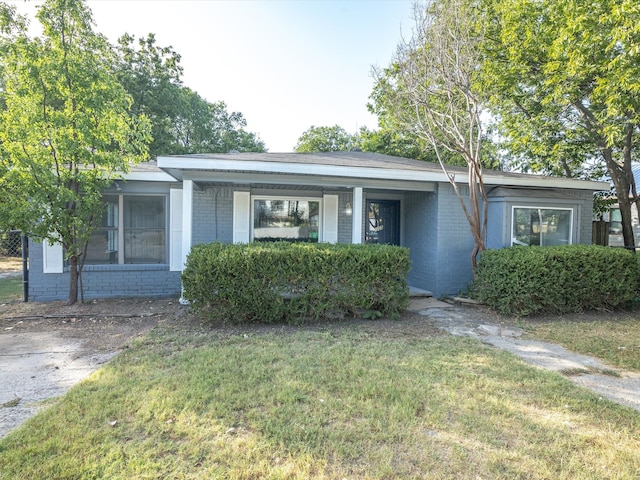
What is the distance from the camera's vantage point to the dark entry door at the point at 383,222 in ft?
31.6

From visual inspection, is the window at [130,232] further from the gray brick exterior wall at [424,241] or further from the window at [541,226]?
the window at [541,226]

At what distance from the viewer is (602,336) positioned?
211 inches

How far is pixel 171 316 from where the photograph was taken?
243 inches

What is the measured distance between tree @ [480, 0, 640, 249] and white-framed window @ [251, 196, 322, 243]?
479 centimetres

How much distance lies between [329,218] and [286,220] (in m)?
1.03

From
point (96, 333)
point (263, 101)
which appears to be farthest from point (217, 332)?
point (263, 101)

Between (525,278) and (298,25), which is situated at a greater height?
(298,25)

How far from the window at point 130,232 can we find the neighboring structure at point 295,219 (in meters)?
0.02

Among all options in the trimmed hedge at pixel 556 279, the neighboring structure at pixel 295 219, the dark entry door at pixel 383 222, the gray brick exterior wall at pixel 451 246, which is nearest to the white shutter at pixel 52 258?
the neighboring structure at pixel 295 219

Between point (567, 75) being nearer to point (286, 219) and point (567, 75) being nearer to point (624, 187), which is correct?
point (624, 187)

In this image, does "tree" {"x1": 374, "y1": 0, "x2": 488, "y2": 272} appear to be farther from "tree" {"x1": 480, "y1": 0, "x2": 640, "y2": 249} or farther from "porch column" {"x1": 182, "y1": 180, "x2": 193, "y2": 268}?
"porch column" {"x1": 182, "y1": 180, "x2": 193, "y2": 268}

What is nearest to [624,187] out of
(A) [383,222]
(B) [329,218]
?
(A) [383,222]

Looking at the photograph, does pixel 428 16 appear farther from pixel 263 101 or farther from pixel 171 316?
pixel 263 101

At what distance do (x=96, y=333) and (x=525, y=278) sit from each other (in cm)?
692
